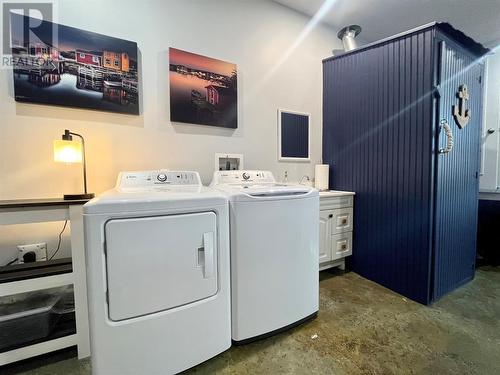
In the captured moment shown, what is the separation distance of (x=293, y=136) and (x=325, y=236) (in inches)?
44.7

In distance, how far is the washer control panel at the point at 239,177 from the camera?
1.94m

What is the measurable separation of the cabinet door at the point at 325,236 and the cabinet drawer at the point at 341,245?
0.07 m

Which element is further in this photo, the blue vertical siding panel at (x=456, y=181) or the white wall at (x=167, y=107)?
the blue vertical siding panel at (x=456, y=181)

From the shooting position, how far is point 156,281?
113 centimetres

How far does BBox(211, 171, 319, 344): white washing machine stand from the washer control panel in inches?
20.2

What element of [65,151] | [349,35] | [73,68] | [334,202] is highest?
[349,35]

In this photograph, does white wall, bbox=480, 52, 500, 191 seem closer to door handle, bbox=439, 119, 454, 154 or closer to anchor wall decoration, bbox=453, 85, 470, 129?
anchor wall decoration, bbox=453, 85, 470, 129

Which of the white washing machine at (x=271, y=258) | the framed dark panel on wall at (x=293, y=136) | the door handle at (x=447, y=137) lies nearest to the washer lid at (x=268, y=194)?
the white washing machine at (x=271, y=258)

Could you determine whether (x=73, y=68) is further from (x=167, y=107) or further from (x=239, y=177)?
(x=239, y=177)

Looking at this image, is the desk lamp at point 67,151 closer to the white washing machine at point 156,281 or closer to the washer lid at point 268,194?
the white washing machine at point 156,281

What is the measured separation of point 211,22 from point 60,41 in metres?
1.18

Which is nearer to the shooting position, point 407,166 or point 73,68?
point 73,68

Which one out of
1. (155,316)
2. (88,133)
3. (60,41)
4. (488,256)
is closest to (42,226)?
(88,133)

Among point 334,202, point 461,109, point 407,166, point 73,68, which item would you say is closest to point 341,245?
point 334,202
